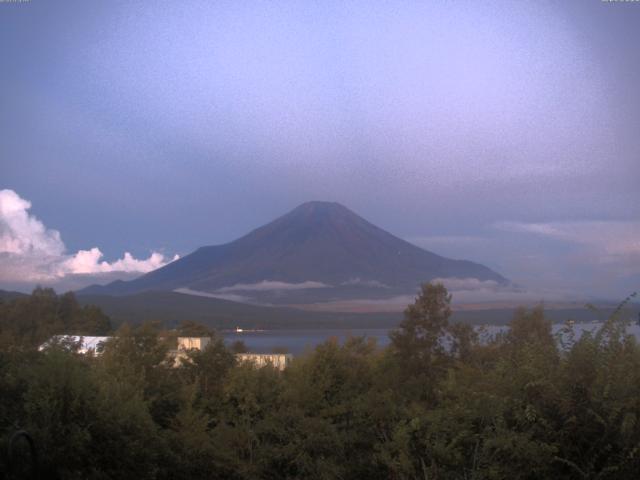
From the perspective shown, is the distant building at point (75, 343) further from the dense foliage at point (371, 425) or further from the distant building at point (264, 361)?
the distant building at point (264, 361)

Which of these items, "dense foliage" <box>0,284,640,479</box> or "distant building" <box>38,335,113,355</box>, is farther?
"distant building" <box>38,335,113,355</box>

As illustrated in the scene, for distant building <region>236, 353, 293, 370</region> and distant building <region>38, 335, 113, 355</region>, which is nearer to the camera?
distant building <region>38, 335, 113, 355</region>

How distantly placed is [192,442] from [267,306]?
142682 mm

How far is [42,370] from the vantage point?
31.3 feet

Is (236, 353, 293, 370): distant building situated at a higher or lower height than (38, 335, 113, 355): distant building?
lower

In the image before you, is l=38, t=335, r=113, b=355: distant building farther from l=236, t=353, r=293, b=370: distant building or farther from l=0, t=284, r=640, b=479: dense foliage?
l=236, t=353, r=293, b=370: distant building

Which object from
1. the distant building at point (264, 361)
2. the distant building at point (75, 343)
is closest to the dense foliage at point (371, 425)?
the distant building at point (75, 343)

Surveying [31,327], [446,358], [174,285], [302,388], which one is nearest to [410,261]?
[174,285]

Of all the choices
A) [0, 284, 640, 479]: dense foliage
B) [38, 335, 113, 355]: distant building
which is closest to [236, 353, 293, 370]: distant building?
[0, 284, 640, 479]: dense foliage

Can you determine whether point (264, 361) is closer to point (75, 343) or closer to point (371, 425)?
point (75, 343)

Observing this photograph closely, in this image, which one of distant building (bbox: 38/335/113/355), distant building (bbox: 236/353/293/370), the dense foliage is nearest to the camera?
the dense foliage

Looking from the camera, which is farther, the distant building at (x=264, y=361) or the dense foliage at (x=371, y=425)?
the distant building at (x=264, y=361)

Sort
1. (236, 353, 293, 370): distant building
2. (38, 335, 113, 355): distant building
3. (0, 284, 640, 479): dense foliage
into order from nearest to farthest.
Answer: (0, 284, 640, 479): dense foliage → (38, 335, 113, 355): distant building → (236, 353, 293, 370): distant building

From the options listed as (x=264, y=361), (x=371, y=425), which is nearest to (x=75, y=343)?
(x=371, y=425)
